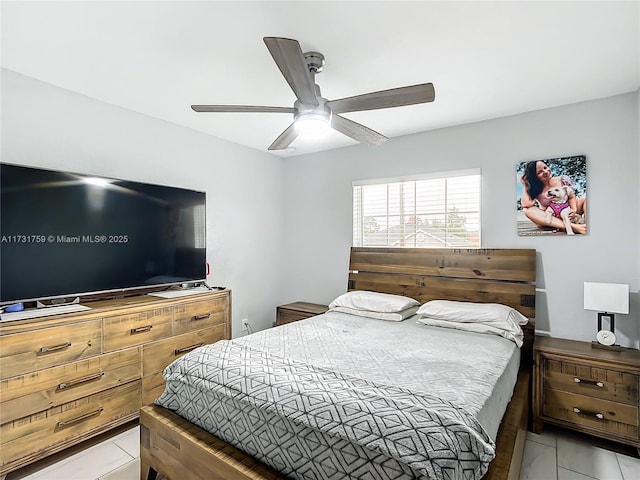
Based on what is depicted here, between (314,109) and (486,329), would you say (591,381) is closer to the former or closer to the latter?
(486,329)

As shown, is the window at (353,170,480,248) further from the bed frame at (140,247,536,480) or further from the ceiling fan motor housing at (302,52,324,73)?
the ceiling fan motor housing at (302,52,324,73)

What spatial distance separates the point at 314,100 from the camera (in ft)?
6.51

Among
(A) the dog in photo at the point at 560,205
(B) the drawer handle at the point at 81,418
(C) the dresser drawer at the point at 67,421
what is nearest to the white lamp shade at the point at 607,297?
(A) the dog in photo at the point at 560,205

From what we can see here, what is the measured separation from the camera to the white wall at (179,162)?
240 cm

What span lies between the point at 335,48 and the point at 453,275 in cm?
225

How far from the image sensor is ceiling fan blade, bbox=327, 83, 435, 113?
72.3 inches

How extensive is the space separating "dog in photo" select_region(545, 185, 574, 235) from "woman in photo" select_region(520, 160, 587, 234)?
1 cm

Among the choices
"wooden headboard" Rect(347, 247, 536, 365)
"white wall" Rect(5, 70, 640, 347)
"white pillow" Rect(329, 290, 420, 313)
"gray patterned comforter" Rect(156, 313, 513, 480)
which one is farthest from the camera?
"white pillow" Rect(329, 290, 420, 313)

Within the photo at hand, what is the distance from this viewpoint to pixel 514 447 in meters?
1.64

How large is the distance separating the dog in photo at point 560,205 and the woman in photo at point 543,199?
0.01 m

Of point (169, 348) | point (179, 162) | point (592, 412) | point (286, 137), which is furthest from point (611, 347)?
point (179, 162)

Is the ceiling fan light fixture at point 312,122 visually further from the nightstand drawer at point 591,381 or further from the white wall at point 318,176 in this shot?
the nightstand drawer at point 591,381

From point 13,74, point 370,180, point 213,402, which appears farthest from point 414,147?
point 13,74

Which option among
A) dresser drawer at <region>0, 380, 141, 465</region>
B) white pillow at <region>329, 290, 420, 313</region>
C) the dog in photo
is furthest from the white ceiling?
dresser drawer at <region>0, 380, 141, 465</region>
